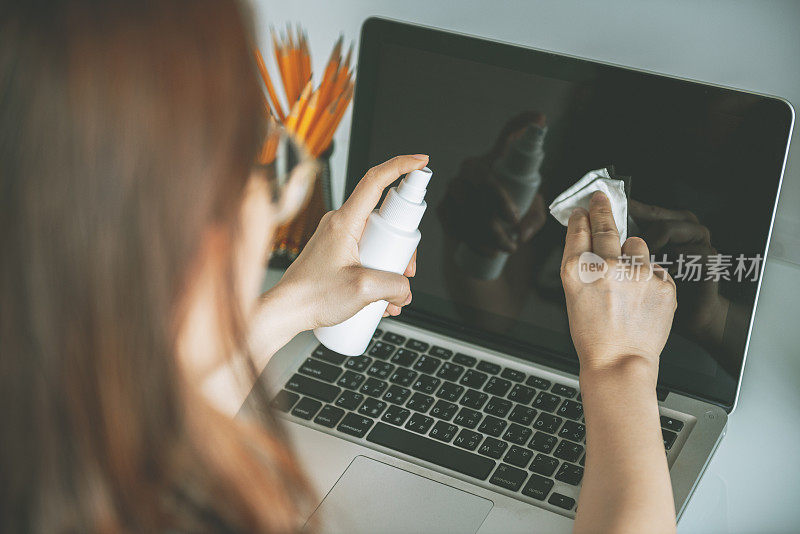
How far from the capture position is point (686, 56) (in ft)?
2.23

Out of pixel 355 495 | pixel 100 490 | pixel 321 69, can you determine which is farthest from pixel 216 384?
pixel 321 69

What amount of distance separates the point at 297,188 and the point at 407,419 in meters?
0.27

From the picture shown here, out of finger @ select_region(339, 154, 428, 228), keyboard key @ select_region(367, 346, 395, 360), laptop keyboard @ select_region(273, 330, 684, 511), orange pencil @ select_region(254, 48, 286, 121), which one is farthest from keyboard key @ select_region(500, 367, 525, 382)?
orange pencil @ select_region(254, 48, 286, 121)

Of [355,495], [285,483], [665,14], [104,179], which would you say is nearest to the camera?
[104,179]

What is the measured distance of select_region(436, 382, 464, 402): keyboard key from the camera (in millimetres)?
629

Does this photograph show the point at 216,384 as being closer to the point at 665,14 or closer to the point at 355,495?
the point at 355,495

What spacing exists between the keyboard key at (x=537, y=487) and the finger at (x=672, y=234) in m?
0.21

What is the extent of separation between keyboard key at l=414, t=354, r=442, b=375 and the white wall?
0.32 meters

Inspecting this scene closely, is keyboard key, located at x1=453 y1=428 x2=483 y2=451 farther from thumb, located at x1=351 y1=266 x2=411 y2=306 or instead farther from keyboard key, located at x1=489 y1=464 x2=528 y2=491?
thumb, located at x1=351 y1=266 x2=411 y2=306

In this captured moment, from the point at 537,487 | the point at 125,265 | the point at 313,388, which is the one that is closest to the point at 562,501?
the point at 537,487

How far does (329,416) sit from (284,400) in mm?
43

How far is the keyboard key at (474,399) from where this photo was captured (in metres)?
0.62

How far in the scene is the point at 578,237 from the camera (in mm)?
518

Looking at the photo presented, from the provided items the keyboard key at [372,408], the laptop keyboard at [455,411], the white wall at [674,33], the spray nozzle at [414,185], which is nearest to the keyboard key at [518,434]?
the laptop keyboard at [455,411]
